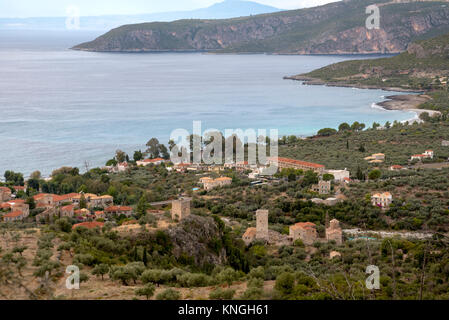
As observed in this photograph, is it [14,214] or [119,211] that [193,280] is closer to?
[119,211]

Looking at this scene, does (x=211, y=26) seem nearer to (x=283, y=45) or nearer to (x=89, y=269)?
(x=283, y=45)

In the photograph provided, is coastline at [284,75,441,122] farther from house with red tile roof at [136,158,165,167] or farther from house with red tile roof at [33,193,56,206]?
house with red tile roof at [33,193,56,206]

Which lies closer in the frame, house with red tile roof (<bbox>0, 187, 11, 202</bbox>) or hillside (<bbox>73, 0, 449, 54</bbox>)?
house with red tile roof (<bbox>0, 187, 11, 202</bbox>)

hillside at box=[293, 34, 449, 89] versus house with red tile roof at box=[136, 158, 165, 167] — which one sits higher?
hillside at box=[293, 34, 449, 89]

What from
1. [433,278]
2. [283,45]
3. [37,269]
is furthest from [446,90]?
[283,45]

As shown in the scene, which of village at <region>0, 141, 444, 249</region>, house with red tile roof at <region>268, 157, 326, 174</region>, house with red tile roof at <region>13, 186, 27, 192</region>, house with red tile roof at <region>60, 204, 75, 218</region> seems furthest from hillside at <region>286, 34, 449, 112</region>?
house with red tile roof at <region>60, 204, 75, 218</region>

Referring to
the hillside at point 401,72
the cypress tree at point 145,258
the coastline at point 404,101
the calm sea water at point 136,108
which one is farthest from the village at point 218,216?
the hillside at point 401,72

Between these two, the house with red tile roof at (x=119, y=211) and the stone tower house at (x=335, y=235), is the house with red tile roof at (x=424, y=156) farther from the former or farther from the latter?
the house with red tile roof at (x=119, y=211)

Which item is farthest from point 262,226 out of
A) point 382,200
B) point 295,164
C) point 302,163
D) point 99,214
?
point 295,164
